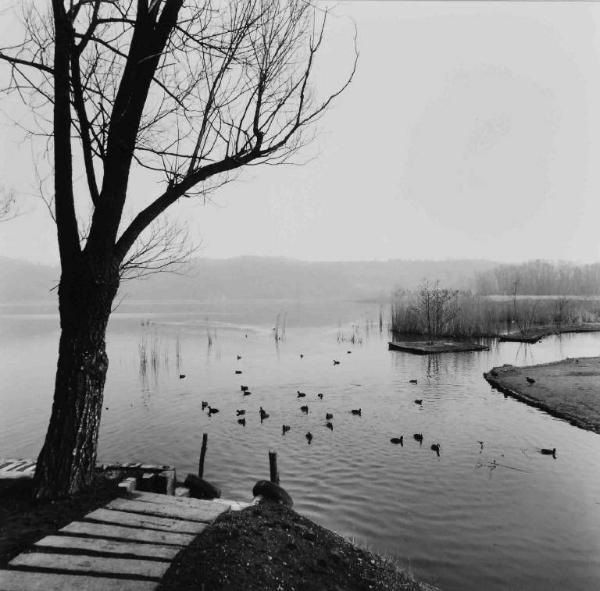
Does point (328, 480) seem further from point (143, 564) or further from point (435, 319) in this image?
point (435, 319)

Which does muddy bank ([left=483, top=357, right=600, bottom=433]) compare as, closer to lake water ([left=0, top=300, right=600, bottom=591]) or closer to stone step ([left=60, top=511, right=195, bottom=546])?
lake water ([left=0, top=300, right=600, bottom=591])

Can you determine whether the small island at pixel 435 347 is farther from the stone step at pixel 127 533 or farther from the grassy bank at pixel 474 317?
the stone step at pixel 127 533

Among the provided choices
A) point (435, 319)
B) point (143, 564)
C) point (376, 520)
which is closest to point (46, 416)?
point (376, 520)

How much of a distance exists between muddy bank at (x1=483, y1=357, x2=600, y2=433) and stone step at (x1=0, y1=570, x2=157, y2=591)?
13.7m

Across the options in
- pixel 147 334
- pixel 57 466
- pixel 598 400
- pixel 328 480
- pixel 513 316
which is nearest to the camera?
pixel 57 466

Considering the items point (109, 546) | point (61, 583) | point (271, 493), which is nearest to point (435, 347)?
point (271, 493)

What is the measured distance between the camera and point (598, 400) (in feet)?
55.4

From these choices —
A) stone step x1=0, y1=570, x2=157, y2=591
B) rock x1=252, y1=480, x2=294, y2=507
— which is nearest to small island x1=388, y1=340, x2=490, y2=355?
rock x1=252, y1=480, x2=294, y2=507

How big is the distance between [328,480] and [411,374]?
14.9 meters

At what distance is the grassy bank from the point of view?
4116 cm

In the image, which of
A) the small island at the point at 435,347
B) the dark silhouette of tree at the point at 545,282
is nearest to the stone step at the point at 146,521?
the small island at the point at 435,347

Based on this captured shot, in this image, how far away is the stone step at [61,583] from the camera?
4422 mm

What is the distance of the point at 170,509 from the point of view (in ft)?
20.5

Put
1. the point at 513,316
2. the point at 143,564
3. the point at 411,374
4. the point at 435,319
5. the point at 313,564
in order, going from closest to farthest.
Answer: the point at 143,564, the point at 313,564, the point at 411,374, the point at 435,319, the point at 513,316
